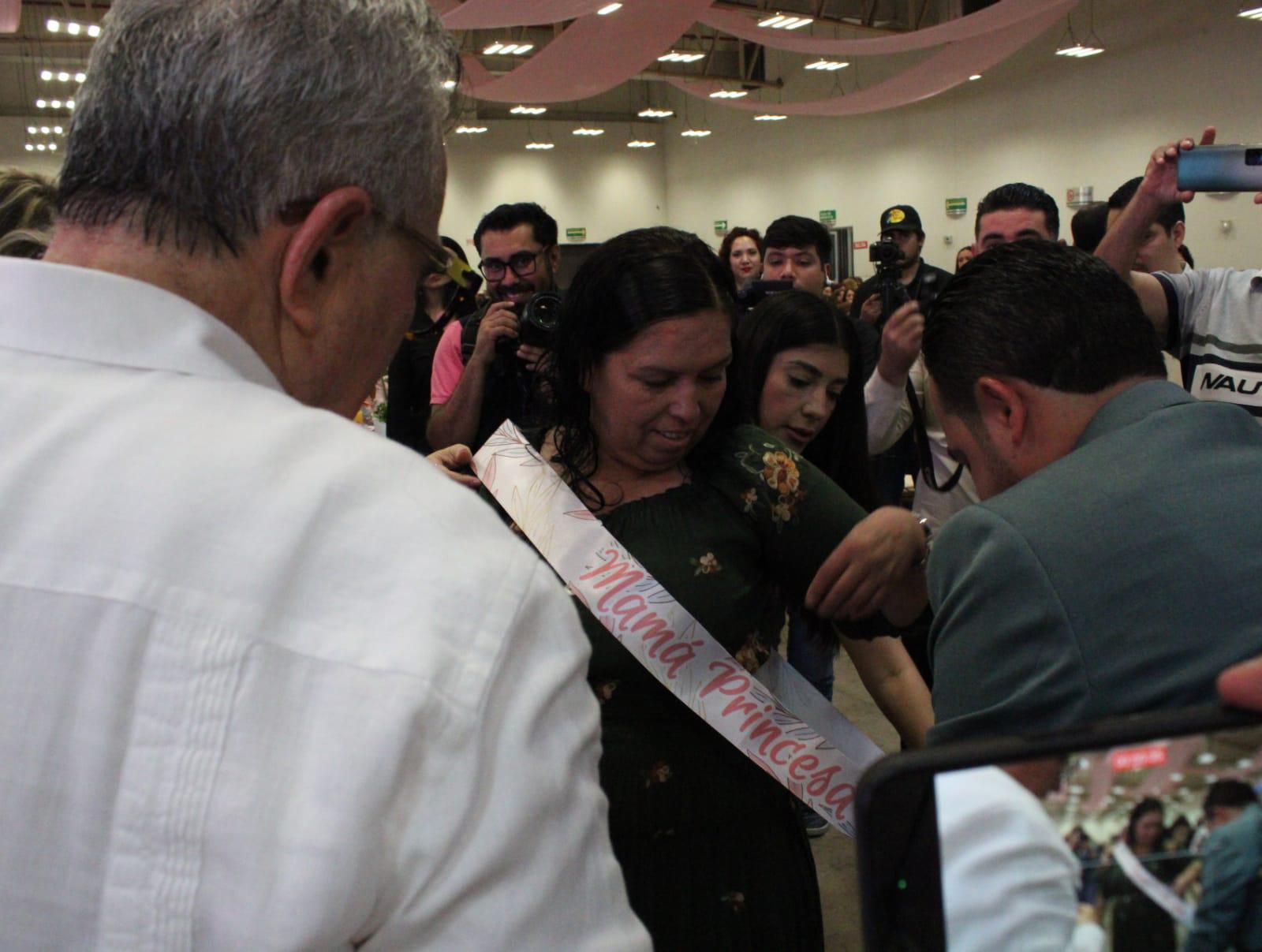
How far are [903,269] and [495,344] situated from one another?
2076mm

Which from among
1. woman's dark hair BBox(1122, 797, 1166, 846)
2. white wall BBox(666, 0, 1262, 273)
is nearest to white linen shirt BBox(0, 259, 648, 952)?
woman's dark hair BBox(1122, 797, 1166, 846)

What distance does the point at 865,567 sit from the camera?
4.32 ft

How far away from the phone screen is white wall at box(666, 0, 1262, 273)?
9381mm

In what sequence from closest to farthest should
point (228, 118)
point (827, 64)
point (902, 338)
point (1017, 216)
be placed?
point (228, 118) → point (902, 338) → point (1017, 216) → point (827, 64)

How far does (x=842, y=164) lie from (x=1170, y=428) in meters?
13.1

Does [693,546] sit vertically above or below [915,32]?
below

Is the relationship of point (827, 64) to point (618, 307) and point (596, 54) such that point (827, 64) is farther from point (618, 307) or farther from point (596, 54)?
point (618, 307)

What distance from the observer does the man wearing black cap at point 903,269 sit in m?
3.74

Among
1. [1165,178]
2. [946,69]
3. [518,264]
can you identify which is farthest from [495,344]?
[946,69]

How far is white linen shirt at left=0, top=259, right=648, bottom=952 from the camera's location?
1.63 feet

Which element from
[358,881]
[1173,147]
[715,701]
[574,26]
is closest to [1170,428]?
[715,701]

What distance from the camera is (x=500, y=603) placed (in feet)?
1.73

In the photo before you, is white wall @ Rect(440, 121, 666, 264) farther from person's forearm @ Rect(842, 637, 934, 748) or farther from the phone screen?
the phone screen

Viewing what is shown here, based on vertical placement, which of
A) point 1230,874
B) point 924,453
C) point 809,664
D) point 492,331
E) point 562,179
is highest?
point 562,179
